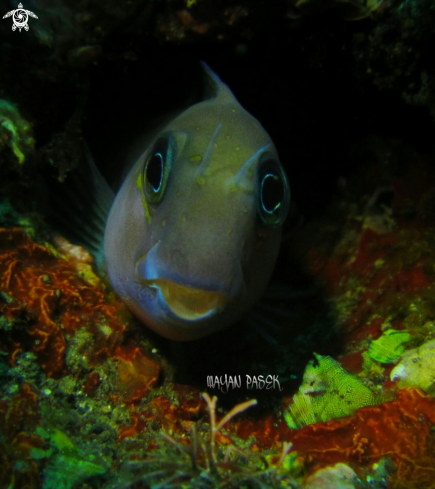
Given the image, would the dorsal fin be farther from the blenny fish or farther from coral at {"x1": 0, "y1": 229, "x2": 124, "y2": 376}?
coral at {"x1": 0, "y1": 229, "x2": 124, "y2": 376}

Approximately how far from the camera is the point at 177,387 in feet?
9.97

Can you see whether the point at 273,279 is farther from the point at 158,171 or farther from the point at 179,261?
the point at 179,261

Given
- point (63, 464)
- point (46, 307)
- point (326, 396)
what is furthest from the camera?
point (326, 396)

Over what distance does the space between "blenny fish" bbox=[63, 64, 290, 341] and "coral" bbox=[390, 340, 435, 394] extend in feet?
3.54

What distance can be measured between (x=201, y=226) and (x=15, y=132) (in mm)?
1794

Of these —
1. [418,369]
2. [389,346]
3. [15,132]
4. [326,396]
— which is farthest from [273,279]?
[15,132]

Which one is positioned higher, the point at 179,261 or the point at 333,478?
the point at 179,261

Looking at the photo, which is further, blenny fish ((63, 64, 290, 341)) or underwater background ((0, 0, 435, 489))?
blenny fish ((63, 64, 290, 341))

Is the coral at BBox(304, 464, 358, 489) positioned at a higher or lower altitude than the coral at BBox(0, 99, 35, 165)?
lower

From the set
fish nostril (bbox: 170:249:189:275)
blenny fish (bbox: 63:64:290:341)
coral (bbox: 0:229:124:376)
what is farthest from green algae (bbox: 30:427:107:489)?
fish nostril (bbox: 170:249:189:275)

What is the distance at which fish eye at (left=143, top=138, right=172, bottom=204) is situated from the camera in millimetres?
2602

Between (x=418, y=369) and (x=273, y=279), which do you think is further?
(x=273, y=279)

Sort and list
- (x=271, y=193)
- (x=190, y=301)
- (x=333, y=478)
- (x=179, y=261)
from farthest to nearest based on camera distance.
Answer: (x=271, y=193)
(x=190, y=301)
(x=179, y=261)
(x=333, y=478)

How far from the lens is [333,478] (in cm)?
211
